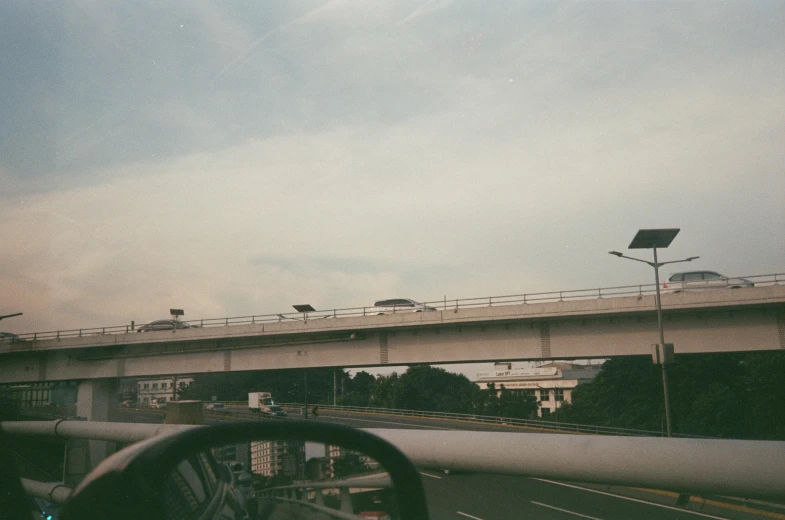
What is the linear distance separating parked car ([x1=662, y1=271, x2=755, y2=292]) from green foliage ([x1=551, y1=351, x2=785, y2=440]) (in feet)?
13.3

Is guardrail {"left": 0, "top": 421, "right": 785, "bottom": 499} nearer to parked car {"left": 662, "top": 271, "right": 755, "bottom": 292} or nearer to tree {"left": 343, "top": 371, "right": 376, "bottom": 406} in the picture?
tree {"left": 343, "top": 371, "right": 376, "bottom": 406}

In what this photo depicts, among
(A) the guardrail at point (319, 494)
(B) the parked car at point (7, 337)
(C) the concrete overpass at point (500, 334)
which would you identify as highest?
(C) the concrete overpass at point (500, 334)

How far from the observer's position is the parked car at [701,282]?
32094mm

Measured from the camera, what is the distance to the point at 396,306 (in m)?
40.4

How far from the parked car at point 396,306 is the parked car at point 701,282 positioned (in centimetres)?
1334

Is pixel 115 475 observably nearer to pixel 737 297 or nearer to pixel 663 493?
pixel 663 493

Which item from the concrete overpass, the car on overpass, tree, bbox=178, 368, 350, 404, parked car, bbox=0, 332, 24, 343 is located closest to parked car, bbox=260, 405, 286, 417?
the car on overpass

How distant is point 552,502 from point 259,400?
2.53 m

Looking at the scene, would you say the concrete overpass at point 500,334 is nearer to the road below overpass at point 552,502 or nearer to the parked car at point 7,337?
the parked car at point 7,337

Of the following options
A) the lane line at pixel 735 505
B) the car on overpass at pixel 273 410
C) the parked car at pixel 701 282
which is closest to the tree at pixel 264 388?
the car on overpass at pixel 273 410

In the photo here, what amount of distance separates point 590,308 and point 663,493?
32.5 metres

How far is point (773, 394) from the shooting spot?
3522 cm

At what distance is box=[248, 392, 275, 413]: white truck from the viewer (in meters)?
4.12

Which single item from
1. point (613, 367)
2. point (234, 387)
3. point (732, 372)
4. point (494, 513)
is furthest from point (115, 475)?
point (613, 367)
